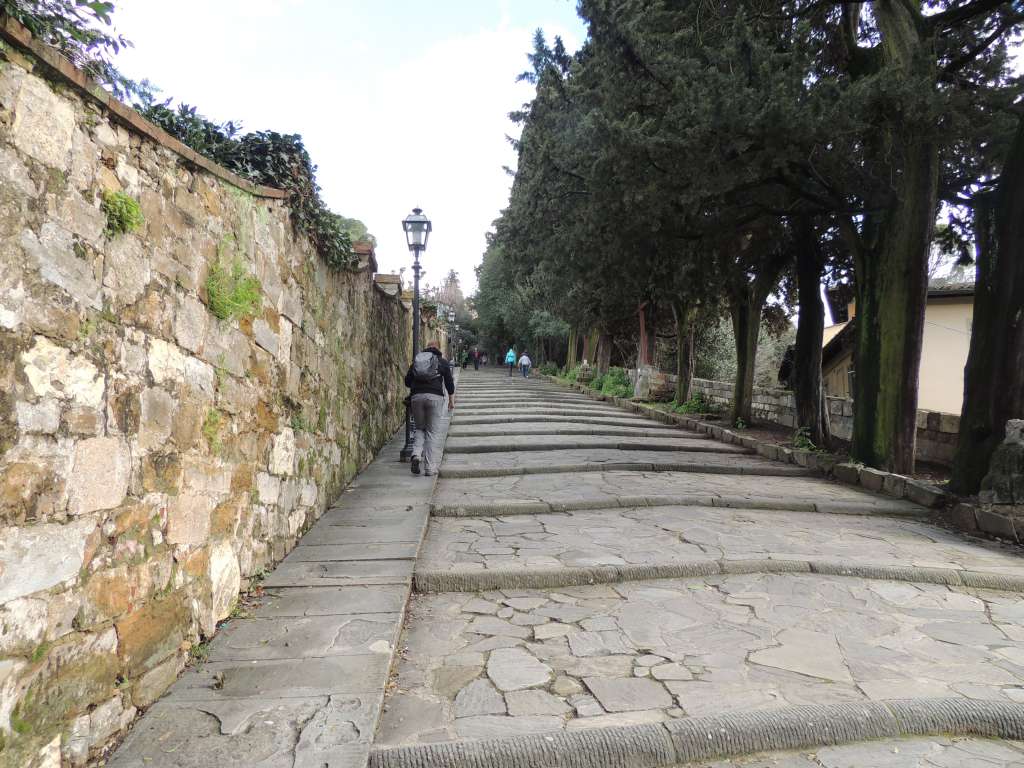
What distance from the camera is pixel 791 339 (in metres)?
26.8

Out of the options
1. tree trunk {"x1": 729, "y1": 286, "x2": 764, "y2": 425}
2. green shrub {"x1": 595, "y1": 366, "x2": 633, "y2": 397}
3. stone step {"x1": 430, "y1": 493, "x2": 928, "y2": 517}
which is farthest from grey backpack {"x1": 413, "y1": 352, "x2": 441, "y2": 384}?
green shrub {"x1": 595, "y1": 366, "x2": 633, "y2": 397}

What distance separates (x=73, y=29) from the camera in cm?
224

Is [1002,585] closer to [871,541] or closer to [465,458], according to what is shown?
[871,541]

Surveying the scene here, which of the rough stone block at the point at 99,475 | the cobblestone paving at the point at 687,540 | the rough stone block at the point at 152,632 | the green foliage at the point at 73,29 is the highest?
the green foliage at the point at 73,29

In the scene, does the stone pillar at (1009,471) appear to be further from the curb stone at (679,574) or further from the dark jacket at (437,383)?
the dark jacket at (437,383)

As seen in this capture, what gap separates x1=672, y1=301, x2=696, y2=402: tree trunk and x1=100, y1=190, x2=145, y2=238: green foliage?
14.2 metres

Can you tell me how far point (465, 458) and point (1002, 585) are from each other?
6.20 m

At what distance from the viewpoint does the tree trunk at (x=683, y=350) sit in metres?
15.9

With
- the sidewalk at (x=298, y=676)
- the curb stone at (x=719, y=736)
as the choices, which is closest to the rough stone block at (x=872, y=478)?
the curb stone at (x=719, y=736)

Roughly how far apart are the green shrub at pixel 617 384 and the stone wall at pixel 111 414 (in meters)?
16.8

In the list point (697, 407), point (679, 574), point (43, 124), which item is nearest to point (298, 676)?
point (43, 124)

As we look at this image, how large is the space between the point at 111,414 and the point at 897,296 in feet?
27.0

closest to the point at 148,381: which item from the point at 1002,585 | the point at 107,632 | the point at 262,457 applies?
the point at 107,632

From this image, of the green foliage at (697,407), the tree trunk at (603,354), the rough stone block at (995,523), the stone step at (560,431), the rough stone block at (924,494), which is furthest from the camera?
the tree trunk at (603,354)
